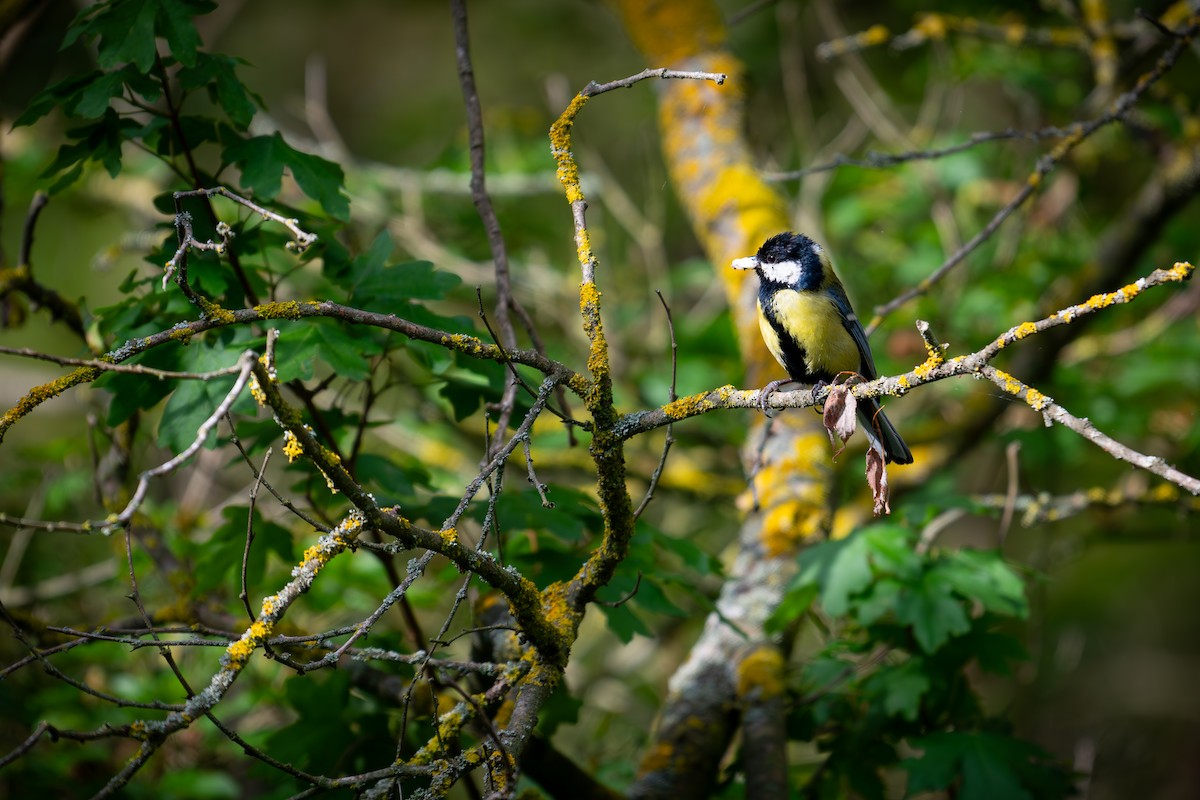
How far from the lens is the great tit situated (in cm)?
311

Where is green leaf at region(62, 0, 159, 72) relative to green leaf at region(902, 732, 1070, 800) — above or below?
above

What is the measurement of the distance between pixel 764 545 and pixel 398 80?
8.21 meters

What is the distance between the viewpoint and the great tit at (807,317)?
10.2 ft

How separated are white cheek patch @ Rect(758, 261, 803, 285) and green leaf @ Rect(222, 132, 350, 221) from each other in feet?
4.67

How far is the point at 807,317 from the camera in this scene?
3.10m

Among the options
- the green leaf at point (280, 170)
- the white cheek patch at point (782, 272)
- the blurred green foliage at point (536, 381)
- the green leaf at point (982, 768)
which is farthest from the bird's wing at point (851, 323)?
the green leaf at point (280, 170)

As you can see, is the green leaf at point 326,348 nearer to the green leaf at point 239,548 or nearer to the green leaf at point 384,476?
the green leaf at point 384,476

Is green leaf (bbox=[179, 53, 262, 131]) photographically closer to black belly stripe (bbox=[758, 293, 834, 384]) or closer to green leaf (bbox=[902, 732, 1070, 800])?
black belly stripe (bbox=[758, 293, 834, 384])

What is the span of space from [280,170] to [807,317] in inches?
63.8

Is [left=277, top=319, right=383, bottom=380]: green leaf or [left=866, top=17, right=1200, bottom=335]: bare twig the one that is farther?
[left=866, top=17, right=1200, bottom=335]: bare twig

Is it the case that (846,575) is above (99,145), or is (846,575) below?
below

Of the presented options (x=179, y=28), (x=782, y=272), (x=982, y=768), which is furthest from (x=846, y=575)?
(x=179, y=28)

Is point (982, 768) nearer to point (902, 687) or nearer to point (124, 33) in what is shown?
point (902, 687)

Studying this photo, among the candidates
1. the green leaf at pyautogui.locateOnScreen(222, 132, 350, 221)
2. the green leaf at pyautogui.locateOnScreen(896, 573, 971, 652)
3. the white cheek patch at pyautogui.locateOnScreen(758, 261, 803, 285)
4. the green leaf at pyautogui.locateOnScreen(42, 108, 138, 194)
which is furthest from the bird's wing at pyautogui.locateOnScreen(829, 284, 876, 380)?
the green leaf at pyautogui.locateOnScreen(42, 108, 138, 194)
